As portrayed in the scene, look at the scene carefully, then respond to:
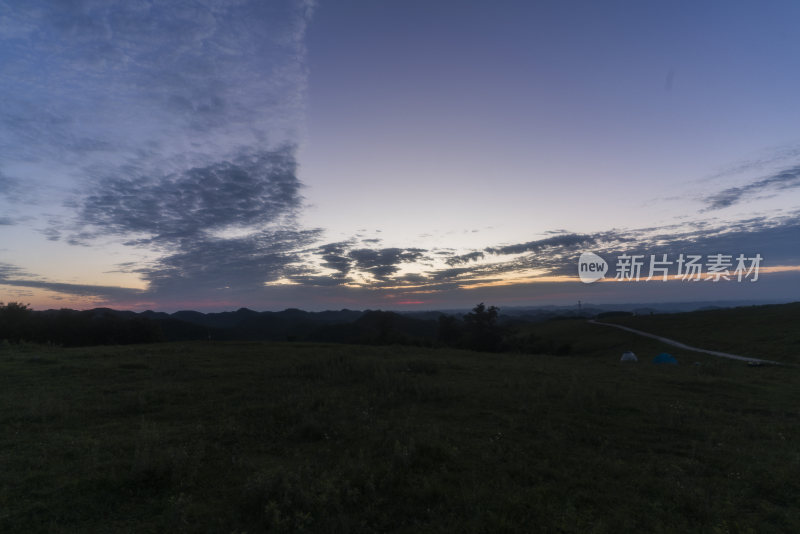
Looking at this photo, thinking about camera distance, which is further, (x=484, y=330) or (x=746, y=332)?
(x=484, y=330)

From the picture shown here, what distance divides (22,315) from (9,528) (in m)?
60.4

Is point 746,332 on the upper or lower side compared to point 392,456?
upper

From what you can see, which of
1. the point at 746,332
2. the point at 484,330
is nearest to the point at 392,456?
the point at 746,332

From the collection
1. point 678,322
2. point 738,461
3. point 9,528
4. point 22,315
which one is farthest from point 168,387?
point 678,322

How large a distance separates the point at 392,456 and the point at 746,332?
5749cm

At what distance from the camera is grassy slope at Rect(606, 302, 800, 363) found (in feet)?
121

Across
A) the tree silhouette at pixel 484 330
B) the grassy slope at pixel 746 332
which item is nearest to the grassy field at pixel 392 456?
the grassy slope at pixel 746 332

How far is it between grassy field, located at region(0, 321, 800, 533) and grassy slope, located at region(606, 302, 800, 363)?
26.7 meters

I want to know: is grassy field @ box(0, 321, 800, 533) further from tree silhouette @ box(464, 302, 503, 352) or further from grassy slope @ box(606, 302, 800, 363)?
tree silhouette @ box(464, 302, 503, 352)

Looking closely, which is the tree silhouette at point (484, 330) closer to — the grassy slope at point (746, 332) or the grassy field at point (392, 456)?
the grassy slope at point (746, 332)

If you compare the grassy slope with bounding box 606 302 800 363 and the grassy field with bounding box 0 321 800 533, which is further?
the grassy slope with bounding box 606 302 800 363

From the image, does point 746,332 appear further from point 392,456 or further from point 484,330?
point 392,456

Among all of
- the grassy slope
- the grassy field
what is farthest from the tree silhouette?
the grassy field

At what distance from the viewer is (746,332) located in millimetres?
46531
